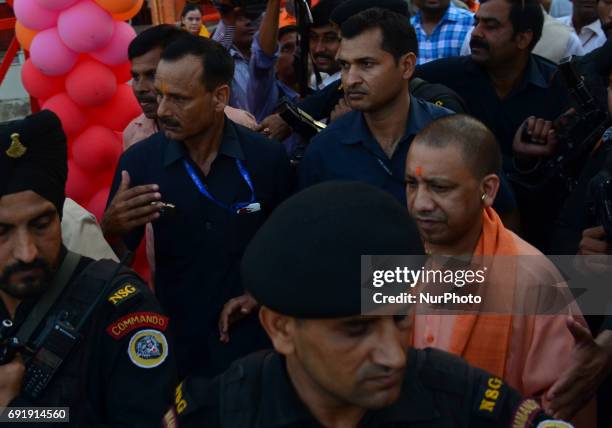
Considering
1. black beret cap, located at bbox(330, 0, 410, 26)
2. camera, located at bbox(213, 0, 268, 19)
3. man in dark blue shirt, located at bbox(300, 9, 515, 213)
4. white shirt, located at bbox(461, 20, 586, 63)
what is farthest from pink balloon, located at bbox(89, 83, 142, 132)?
white shirt, located at bbox(461, 20, 586, 63)

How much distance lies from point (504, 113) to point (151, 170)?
190 cm

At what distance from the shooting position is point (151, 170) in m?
3.50

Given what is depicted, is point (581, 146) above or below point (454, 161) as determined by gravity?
below

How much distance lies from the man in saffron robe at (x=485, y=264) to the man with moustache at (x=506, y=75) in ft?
4.95

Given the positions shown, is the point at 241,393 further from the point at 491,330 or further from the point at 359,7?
the point at 359,7

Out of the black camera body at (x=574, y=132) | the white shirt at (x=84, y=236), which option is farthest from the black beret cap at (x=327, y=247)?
the black camera body at (x=574, y=132)

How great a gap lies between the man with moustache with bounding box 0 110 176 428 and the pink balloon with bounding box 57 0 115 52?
227cm

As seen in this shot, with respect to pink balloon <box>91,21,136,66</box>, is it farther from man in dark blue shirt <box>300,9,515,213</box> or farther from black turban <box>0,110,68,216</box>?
black turban <box>0,110,68,216</box>

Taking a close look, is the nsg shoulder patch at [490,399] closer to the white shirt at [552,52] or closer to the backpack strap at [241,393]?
the backpack strap at [241,393]

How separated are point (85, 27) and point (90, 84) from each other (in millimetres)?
306

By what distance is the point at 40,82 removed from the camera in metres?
4.95

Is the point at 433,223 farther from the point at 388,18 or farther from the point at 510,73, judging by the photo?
the point at 510,73

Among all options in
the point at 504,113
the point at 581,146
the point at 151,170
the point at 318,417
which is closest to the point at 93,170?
the point at 151,170

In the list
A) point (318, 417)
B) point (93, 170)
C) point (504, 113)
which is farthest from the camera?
point (93, 170)
